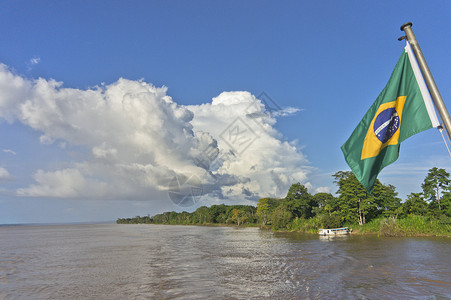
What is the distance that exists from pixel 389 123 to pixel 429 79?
60.4 inches

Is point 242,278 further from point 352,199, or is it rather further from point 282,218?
point 282,218

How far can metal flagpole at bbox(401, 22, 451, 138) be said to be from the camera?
4.15 m

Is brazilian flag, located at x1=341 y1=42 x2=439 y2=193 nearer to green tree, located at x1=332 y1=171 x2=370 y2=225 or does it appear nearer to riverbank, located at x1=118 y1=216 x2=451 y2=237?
riverbank, located at x1=118 y1=216 x2=451 y2=237

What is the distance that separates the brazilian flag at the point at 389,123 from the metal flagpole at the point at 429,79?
16.6 inches

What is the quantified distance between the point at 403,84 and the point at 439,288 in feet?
48.9

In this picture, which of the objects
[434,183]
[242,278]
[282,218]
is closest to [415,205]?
[434,183]

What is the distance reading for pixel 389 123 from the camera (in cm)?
579

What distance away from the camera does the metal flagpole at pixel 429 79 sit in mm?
4148

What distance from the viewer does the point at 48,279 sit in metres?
20.1

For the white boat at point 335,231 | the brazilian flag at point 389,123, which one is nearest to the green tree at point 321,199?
the white boat at point 335,231

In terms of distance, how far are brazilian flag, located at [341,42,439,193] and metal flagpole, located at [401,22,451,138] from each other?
42cm

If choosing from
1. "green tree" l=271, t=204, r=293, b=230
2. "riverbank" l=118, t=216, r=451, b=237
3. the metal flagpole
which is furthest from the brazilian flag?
"green tree" l=271, t=204, r=293, b=230

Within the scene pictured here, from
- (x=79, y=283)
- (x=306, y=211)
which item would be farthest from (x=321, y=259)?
(x=306, y=211)

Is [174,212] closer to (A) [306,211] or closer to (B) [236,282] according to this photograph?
(A) [306,211]
